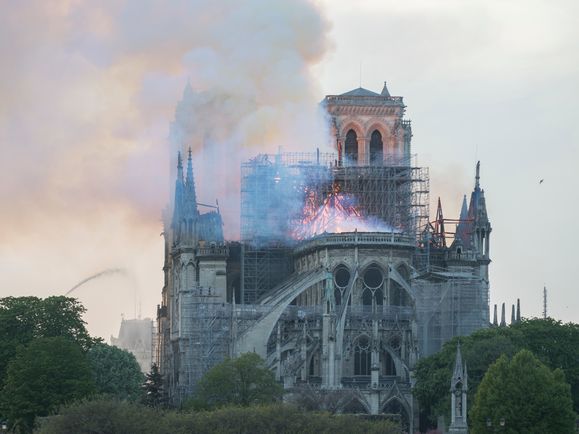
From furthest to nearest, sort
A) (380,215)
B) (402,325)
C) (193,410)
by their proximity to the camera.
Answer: (380,215)
(402,325)
(193,410)

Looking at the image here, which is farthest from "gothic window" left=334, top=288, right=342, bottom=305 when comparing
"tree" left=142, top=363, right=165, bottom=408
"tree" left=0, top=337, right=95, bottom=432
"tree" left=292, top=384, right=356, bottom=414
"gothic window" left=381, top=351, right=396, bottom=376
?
"tree" left=0, top=337, right=95, bottom=432

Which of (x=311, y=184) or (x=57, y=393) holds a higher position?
(x=311, y=184)

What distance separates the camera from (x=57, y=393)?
5664 inches

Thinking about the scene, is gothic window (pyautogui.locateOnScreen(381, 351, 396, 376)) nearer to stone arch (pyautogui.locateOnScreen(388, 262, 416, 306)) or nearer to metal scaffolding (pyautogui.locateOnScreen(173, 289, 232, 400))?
stone arch (pyautogui.locateOnScreen(388, 262, 416, 306))

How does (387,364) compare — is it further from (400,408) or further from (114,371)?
(114,371)

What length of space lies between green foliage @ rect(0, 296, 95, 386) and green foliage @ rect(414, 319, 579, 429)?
2420 cm

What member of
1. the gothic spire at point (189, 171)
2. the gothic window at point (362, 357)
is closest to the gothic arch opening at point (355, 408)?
the gothic window at point (362, 357)

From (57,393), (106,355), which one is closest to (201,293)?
(106,355)

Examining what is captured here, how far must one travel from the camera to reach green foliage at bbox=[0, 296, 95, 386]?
6137 inches

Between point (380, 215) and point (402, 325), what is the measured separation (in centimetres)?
1274

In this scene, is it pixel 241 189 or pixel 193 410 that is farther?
pixel 241 189

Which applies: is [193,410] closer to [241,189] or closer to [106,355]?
[106,355]

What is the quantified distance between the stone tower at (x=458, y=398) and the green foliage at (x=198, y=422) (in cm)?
585

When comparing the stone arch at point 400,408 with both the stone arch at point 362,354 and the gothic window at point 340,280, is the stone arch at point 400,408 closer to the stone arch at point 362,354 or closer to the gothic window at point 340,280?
the stone arch at point 362,354
